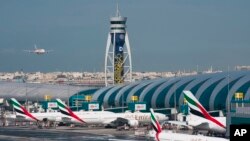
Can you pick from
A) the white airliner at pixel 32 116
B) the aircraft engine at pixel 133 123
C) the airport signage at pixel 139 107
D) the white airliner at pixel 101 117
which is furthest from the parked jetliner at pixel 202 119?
the airport signage at pixel 139 107

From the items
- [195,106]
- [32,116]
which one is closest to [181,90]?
[32,116]

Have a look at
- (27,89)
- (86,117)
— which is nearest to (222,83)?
(86,117)

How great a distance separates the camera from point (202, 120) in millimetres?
72312

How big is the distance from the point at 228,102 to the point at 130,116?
1566 centimetres

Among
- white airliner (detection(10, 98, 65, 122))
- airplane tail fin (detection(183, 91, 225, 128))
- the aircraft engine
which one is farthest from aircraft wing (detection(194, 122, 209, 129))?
white airliner (detection(10, 98, 65, 122))

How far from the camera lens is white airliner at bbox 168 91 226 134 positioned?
70625 millimetres

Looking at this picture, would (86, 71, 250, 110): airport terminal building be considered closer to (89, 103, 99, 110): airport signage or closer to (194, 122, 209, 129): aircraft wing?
(89, 103, 99, 110): airport signage

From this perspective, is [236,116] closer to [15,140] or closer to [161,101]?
[15,140]

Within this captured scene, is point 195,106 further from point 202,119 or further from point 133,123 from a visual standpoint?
point 133,123

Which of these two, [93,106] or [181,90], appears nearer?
[181,90]

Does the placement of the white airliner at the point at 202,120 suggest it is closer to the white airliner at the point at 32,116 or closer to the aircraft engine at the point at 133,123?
the aircraft engine at the point at 133,123

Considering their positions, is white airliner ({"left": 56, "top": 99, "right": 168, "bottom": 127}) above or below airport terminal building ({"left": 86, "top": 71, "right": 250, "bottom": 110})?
below

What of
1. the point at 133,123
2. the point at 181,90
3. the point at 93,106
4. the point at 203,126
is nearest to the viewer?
the point at 203,126

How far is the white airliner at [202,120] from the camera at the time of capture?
70625 mm
